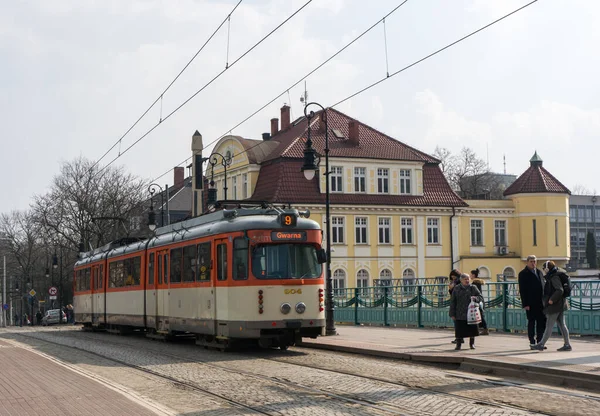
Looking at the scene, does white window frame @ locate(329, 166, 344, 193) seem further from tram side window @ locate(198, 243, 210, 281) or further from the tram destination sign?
the tram destination sign

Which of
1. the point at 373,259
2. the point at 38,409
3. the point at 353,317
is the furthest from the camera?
the point at 373,259

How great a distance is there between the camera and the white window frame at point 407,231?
2435 inches

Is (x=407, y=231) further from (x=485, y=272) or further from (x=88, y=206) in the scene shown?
(x=88, y=206)

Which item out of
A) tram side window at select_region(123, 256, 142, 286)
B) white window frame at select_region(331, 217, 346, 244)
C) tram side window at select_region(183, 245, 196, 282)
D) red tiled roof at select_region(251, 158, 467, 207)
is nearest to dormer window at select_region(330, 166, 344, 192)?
red tiled roof at select_region(251, 158, 467, 207)

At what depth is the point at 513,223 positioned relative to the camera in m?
65.4

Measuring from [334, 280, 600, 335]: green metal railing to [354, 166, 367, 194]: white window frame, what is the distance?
85.4 ft

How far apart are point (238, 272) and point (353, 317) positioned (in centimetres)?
1384

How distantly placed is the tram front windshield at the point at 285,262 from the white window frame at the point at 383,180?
42.4 metres

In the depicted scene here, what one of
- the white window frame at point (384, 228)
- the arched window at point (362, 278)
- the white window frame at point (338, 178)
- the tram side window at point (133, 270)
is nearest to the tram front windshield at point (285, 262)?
the tram side window at point (133, 270)

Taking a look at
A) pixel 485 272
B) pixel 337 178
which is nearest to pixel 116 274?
pixel 337 178

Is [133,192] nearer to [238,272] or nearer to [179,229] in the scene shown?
[179,229]

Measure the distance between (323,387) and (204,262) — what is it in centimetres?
819

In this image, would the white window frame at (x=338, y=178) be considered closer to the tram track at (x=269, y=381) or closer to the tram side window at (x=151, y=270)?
the tram side window at (x=151, y=270)

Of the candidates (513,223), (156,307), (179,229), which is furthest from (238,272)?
(513,223)
